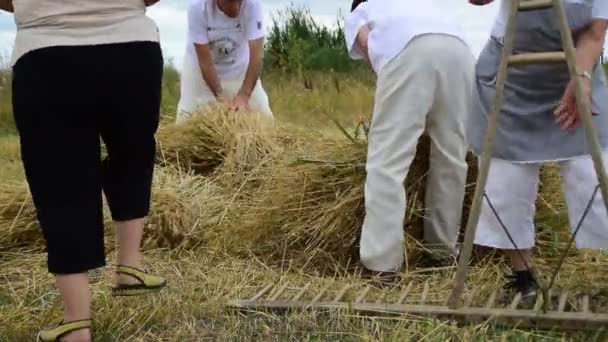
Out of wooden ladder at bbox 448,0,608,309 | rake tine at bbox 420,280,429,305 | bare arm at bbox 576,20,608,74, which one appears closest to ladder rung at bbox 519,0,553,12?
wooden ladder at bbox 448,0,608,309

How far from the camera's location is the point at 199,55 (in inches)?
205

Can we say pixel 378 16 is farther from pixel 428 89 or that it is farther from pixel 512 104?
pixel 512 104

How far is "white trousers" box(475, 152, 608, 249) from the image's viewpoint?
8.73 feet

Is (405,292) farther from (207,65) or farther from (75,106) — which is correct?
(207,65)

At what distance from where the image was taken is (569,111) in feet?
8.32

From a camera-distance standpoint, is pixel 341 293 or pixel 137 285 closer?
pixel 137 285

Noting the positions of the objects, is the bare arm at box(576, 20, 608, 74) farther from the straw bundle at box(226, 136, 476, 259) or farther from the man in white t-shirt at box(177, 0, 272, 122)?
the man in white t-shirt at box(177, 0, 272, 122)

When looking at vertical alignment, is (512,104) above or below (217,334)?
above

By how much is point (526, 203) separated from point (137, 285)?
110cm

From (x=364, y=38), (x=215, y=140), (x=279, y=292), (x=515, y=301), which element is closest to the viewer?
(x=515, y=301)

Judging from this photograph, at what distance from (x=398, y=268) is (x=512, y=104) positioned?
2.47 feet

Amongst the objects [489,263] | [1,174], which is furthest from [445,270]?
[1,174]

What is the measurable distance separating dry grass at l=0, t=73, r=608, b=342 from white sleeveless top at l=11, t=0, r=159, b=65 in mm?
761

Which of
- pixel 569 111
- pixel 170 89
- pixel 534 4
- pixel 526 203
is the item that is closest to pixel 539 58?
pixel 534 4
